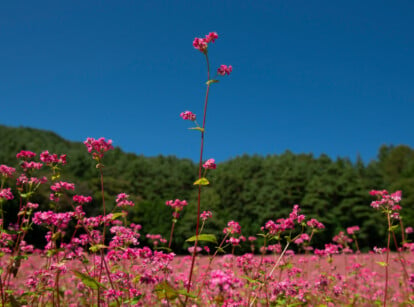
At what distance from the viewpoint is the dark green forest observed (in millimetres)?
29516

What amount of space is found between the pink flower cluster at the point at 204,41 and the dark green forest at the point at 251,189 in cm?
2306

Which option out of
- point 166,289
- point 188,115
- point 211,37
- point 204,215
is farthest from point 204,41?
point 166,289

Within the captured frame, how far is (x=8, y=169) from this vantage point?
15.7ft

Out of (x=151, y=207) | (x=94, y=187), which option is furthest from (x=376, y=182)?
(x=94, y=187)

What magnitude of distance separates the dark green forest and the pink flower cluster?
2306 cm

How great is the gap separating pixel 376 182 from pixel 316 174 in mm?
7450

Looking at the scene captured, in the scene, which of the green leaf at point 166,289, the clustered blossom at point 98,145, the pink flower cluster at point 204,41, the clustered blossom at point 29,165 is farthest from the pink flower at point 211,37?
the clustered blossom at point 29,165

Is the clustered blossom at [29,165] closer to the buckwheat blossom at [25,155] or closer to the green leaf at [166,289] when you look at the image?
the buckwheat blossom at [25,155]

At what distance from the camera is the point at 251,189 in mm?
33906

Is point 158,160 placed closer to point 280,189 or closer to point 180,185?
point 180,185

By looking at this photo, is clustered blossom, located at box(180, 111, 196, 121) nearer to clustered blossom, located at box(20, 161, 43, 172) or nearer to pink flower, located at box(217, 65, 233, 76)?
pink flower, located at box(217, 65, 233, 76)

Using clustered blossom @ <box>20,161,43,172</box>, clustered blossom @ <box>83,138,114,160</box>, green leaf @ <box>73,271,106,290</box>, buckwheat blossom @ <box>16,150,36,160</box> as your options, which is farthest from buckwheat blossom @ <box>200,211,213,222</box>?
buckwheat blossom @ <box>16,150,36,160</box>

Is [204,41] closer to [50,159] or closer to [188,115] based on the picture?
[188,115]

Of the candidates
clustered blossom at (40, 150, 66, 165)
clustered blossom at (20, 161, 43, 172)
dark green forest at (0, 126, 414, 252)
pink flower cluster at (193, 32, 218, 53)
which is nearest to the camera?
pink flower cluster at (193, 32, 218, 53)
